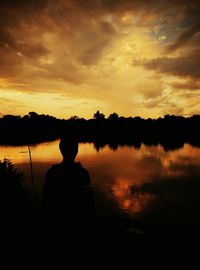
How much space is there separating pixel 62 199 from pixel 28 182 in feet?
88.7

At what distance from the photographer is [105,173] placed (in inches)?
1394

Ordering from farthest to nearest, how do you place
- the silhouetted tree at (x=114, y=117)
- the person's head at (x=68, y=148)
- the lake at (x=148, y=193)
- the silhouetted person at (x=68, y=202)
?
the silhouetted tree at (x=114, y=117)
the lake at (x=148, y=193)
the person's head at (x=68, y=148)
the silhouetted person at (x=68, y=202)

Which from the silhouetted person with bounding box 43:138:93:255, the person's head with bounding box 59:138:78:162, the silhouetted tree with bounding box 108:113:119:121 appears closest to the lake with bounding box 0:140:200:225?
the silhouetted person with bounding box 43:138:93:255

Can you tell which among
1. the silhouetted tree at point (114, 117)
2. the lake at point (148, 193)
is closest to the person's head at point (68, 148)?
the lake at point (148, 193)

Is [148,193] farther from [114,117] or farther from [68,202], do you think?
[114,117]

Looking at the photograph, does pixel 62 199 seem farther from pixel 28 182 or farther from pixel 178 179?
pixel 178 179

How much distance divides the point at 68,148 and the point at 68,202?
67cm

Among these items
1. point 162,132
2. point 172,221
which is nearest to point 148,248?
point 172,221

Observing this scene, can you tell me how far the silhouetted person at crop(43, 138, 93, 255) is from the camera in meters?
2.95

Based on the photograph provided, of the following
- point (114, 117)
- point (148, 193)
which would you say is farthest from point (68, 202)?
point (114, 117)

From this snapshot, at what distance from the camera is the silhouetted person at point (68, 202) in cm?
295

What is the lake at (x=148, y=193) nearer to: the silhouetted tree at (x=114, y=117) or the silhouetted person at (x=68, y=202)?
the silhouetted person at (x=68, y=202)

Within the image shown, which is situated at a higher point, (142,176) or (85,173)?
(85,173)

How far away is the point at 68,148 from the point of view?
3117mm
